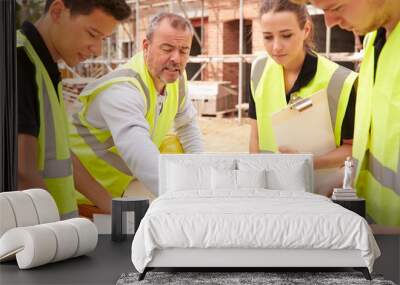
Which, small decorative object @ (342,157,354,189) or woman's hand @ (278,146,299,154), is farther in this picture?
woman's hand @ (278,146,299,154)

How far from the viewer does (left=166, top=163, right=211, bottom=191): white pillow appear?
5.46m

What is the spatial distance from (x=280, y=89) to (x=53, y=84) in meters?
2.08

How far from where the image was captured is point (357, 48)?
5652mm

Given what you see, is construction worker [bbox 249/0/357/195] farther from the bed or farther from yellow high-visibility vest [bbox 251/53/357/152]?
the bed

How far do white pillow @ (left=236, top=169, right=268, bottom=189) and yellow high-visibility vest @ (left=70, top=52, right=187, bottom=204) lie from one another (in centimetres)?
86

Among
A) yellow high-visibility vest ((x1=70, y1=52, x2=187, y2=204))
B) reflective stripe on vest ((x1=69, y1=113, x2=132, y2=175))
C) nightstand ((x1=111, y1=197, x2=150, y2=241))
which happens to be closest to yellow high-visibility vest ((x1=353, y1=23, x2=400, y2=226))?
yellow high-visibility vest ((x1=70, y1=52, x2=187, y2=204))

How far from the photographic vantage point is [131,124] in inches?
226

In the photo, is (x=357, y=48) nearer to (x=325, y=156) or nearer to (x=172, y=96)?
(x=325, y=156)

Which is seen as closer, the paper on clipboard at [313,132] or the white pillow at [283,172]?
the white pillow at [283,172]

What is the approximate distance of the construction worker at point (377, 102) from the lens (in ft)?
18.1

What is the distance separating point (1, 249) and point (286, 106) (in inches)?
107

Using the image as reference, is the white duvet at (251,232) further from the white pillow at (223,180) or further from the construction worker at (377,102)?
the construction worker at (377,102)

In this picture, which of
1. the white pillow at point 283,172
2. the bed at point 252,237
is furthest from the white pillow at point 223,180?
the bed at point 252,237

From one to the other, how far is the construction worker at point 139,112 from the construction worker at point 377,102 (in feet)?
4.49
